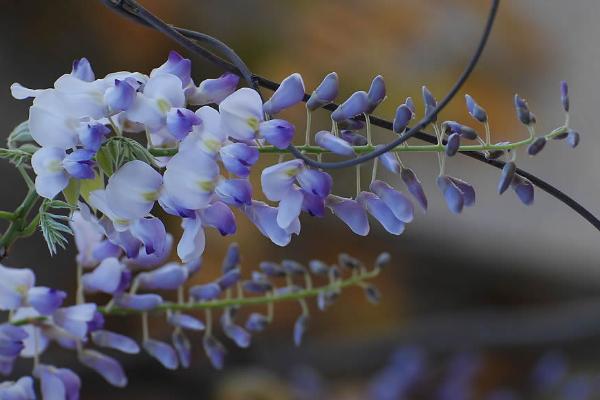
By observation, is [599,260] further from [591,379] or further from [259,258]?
[259,258]

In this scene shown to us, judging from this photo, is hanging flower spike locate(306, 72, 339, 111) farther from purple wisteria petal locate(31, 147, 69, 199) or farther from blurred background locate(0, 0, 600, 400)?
blurred background locate(0, 0, 600, 400)

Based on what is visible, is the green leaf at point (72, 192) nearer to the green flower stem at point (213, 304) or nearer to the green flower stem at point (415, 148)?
the green flower stem at point (415, 148)

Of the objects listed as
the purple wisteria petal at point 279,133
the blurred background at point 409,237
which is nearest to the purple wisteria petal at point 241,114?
the purple wisteria petal at point 279,133

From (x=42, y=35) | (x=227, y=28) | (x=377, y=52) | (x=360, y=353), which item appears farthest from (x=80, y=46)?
(x=360, y=353)

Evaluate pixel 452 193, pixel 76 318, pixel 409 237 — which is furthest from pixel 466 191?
pixel 409 237

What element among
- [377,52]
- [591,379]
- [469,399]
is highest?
[377,52]

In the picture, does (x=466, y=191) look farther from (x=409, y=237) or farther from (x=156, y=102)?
(x=409, y=237)

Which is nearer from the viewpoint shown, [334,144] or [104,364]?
[334,144]
